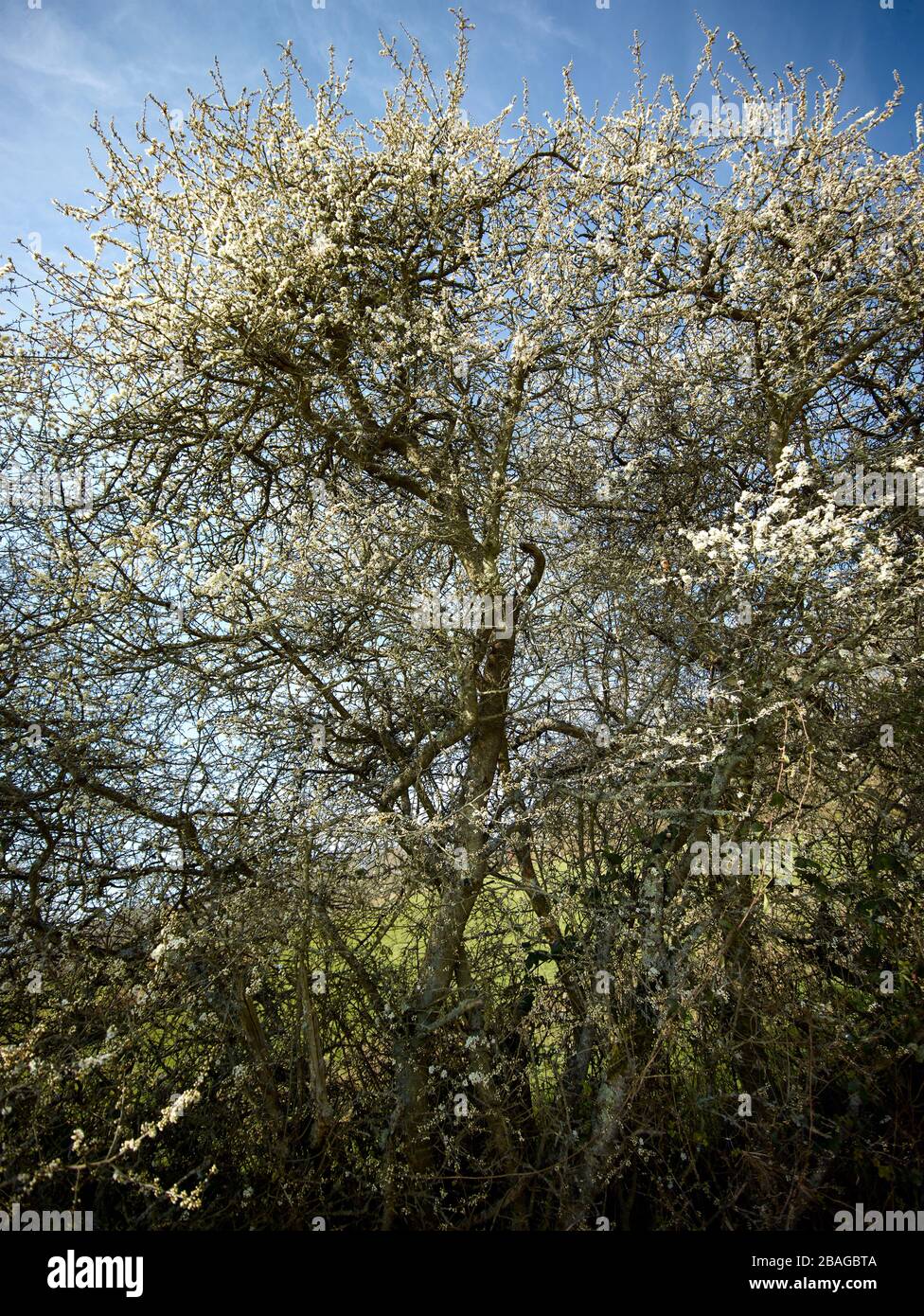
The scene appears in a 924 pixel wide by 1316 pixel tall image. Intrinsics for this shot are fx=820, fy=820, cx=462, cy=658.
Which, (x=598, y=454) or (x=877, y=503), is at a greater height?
(x=598, y=454)

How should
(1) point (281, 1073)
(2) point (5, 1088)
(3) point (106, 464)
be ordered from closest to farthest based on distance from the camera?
(2) point (5, 1088), (1) point (281, 1073), (3) point (106, 464)

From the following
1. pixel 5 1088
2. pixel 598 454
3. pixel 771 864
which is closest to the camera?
pixel 5 1088

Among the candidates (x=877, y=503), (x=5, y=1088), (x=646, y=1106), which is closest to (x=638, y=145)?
(x=877, y=503)

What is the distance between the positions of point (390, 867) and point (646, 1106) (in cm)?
156

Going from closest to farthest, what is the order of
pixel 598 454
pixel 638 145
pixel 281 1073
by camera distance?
pixel 281 1073 < pixel 638 145 < pixel 598 454

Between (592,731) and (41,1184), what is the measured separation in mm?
3359

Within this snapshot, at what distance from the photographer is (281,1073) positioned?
3855 mm

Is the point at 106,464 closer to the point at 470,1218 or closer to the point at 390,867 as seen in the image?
the point at 390,867

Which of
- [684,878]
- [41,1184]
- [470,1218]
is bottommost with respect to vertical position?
[470,1218]

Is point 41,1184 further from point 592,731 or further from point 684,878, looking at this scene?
point 592,731

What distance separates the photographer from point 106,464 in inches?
176

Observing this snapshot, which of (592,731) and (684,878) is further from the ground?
(592,731)

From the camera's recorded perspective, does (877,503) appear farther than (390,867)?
Yes

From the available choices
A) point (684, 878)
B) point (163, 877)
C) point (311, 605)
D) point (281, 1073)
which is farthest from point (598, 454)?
point (281, 1073)
